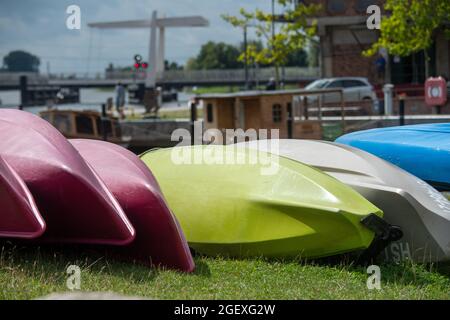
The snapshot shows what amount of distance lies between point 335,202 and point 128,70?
90884 millimetres

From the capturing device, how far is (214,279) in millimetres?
5160

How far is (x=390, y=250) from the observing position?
6.27 m

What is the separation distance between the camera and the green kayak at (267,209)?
5.86m

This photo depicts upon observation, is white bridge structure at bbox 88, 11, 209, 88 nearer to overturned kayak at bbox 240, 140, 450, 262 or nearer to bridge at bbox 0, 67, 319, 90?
bridge at bbox 0, 67, 319, 90

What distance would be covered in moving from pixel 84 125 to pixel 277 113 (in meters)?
5.29

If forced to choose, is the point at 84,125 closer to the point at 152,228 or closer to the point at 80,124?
the point at 80,124

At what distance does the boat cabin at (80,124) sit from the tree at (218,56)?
10044cm

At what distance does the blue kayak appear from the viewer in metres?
8.09

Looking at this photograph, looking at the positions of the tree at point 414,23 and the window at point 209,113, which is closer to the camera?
the window at point 209,113

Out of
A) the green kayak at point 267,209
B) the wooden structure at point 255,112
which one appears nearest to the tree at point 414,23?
the wooden structure at point 255,112

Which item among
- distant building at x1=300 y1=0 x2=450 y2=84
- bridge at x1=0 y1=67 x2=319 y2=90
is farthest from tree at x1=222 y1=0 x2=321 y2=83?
bridge at x1=0 y1=67 x2=319 y2=90
